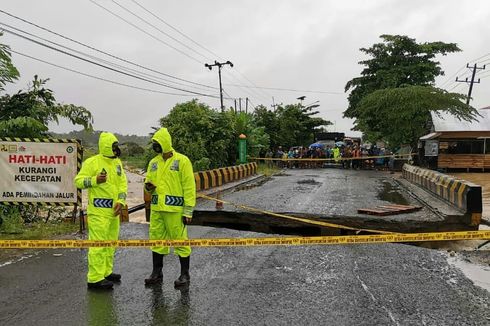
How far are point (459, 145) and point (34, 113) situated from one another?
2422 centimetres

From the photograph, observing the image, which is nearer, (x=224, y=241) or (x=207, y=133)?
(x=224, y=241)

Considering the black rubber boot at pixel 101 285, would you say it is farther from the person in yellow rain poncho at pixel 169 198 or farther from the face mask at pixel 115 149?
the face mask at pixel 115 149

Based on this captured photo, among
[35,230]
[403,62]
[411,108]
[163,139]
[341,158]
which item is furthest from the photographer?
[403,62]

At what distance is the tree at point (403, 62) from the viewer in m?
37.2

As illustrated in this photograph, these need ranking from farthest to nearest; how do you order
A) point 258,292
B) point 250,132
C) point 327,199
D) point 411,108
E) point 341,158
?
point 341,158 < point 411,108 < point 250,132 < point 327,199 < point 258,292

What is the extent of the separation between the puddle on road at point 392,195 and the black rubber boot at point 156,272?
28.2ft

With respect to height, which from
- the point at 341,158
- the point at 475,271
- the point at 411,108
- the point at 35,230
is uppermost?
the point at 411,108

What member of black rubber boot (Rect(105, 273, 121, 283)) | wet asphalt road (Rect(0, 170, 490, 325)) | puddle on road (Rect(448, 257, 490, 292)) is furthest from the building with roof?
black rubber boot (Rect(105, 273, 121, 283))

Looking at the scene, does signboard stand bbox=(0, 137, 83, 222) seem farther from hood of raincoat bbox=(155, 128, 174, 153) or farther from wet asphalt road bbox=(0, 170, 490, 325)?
hood of raincoat bbox=(155, 128, 174, 153)

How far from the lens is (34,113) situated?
9570 mm

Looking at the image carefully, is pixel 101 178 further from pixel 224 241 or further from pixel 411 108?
pixel 411 108

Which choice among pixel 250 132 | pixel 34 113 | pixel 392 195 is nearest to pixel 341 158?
pixel 250 132

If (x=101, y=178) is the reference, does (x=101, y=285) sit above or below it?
below

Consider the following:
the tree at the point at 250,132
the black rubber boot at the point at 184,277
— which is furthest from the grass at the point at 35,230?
the tree at the point at 250,132
